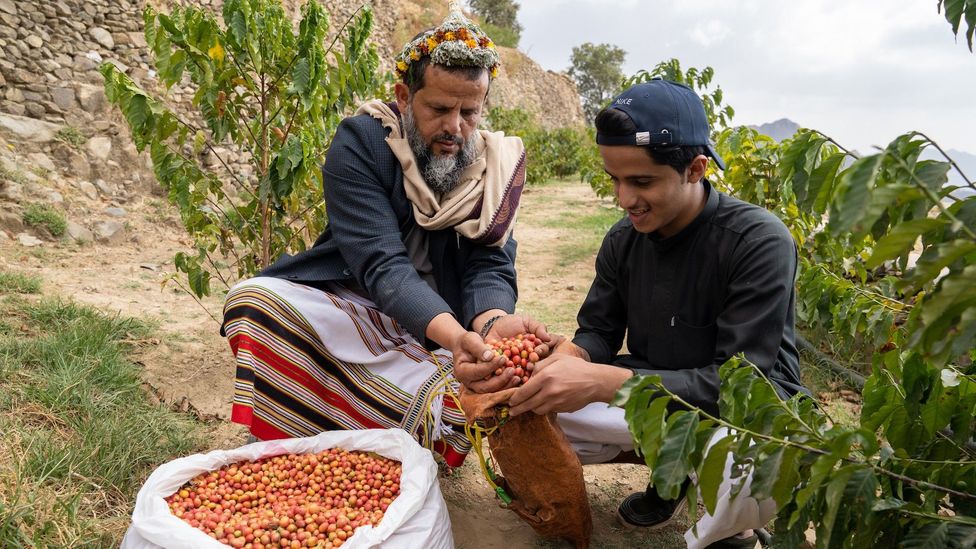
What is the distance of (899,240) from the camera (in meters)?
0.98

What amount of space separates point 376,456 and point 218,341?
2239mm

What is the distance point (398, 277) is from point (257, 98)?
166 cm

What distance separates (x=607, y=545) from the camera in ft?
8.47

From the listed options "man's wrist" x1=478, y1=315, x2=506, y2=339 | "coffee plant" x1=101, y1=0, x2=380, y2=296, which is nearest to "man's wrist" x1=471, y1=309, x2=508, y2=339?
"man's wrist" x1=478, y1=315, x2=506, y2=339

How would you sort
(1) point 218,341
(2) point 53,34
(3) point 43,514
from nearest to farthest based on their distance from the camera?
1. (3) point 43,514
2. (1) point 218,341
3. (2) point 53,34

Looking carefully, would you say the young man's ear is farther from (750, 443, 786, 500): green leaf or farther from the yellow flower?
the yellow flower

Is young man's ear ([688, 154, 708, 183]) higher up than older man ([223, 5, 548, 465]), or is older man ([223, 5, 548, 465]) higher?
young man's ear ([688, 154, 708, 183])

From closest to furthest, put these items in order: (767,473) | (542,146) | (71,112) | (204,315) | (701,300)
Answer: (767,473) < (701,300) < (204,315) < (71,112) < (542,146)

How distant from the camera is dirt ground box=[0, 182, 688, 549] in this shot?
2705 millimetres

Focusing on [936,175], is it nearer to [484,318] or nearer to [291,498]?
[484,318]

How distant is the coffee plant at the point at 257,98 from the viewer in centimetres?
337

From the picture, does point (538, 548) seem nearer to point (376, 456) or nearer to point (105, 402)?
point (376, 456)

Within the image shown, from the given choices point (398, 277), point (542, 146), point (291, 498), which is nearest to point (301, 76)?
point (398, 277)

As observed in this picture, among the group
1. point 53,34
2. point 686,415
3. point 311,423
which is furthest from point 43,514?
point 53,34
